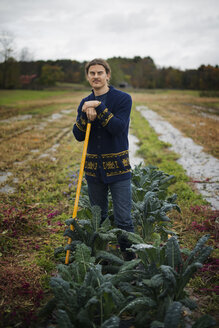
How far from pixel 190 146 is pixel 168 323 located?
8186 millimetres

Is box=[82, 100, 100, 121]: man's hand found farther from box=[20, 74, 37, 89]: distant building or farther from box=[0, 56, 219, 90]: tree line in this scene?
box=[20, 74, 37, 89]: distant building

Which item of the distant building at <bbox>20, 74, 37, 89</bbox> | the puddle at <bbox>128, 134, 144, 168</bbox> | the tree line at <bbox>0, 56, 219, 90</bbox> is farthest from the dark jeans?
the distant building at <bbox>20, 74, 37, 89</bbox>

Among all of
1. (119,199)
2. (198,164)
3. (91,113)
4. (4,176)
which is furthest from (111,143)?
(198,164)

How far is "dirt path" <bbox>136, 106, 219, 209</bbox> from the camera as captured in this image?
5544 mm

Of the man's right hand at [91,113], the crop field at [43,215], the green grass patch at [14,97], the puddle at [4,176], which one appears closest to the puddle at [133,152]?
the crop field at [43,215]

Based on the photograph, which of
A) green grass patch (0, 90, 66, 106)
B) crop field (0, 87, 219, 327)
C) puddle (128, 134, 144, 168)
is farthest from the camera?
green grass patch (0, 90, 66, 106)

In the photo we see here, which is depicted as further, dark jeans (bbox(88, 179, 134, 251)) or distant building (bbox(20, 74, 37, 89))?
distant building (bbox(20, 74, 37, 89))

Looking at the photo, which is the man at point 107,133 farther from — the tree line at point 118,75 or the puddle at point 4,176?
the tree line at point 118,75

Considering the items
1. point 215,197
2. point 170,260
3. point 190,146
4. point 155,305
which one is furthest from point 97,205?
point 190,146

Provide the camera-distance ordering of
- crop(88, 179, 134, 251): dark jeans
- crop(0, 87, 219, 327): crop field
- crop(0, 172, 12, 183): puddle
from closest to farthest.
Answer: crop(0, 87, 219, 327): crop field, crop(88, 179, 134, 251): dark jeans, crop(0, 172, 12, 183): puddle

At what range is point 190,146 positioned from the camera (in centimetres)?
952

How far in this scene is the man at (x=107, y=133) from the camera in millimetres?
2756

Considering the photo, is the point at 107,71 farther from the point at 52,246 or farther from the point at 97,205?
the point at 52,246

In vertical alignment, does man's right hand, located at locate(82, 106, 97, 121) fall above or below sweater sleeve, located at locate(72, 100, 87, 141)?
above
